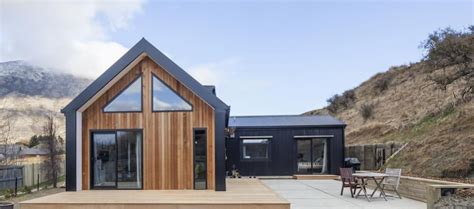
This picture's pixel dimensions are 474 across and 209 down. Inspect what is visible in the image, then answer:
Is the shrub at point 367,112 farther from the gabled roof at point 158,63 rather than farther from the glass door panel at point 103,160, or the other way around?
the glass door panel at point 103,160

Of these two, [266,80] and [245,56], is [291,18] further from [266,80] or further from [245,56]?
[266,80]

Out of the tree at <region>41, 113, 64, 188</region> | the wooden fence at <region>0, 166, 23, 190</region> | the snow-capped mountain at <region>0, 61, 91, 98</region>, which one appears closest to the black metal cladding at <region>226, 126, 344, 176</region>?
the tree at <region>41, 113, 64, 188</region>

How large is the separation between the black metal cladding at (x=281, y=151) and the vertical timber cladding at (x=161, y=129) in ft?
22.7

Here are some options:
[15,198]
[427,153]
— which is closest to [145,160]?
[15,198]

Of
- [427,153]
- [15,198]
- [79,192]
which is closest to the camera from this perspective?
[79,192]

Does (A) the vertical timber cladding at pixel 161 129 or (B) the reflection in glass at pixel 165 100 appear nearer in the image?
(A) the vertical timber cladding at pixel 161 129

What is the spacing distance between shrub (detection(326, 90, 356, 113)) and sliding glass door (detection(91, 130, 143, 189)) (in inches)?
1110

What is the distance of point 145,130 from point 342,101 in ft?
95.3

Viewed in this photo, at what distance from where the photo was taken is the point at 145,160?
11477mm

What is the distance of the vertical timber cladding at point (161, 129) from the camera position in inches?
449

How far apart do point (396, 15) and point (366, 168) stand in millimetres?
6480

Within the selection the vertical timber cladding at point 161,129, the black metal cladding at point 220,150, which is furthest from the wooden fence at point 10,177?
the black metal cladding at point 220,150

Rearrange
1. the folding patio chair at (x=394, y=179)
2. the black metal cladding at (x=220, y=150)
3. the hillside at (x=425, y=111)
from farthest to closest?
1. the hillside at (x=425, y=111)
2. the black metal cladding at (x=220, y=150)
3. the folding patio chair at (x=394, y=179)

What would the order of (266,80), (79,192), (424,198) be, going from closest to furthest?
(424,198), (79,192), (266,80)
